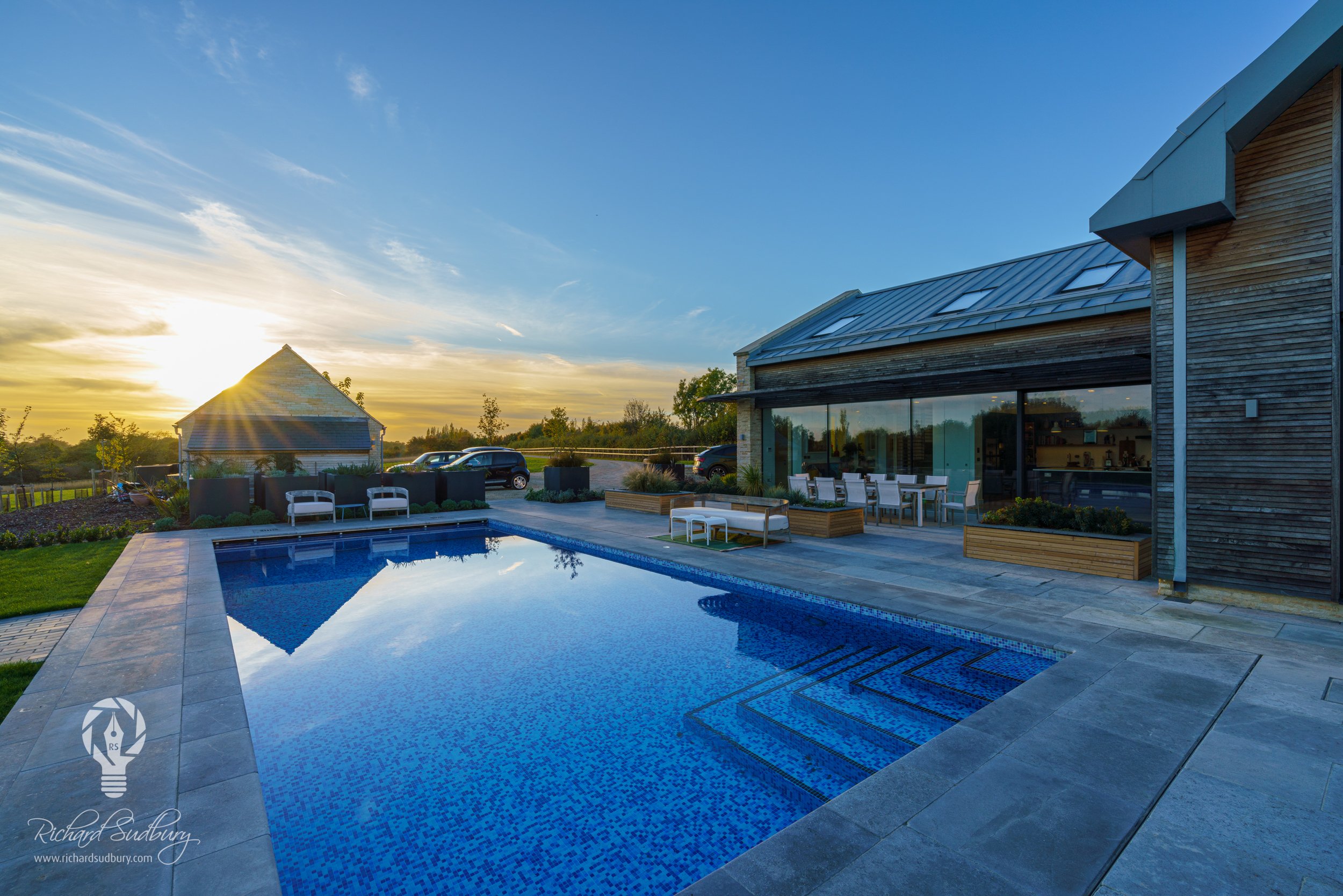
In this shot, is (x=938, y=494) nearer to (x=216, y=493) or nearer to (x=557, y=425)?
(x=216, y=493)

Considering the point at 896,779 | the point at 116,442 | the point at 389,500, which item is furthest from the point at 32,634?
the point at 116,442

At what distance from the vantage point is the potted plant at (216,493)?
11.8 m

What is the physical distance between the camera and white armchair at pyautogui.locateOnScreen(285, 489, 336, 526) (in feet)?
37.8

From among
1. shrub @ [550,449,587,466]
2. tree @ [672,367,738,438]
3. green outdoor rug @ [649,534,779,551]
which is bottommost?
green outdoor rug @ [649,534,779,551]

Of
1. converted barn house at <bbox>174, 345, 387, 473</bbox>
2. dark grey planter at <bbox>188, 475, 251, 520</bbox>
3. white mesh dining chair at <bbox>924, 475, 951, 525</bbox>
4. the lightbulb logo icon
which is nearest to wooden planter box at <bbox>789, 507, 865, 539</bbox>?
white mesh dining chair at <bbox>924, 475, 951, 525</bbox>

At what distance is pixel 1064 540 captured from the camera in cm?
711

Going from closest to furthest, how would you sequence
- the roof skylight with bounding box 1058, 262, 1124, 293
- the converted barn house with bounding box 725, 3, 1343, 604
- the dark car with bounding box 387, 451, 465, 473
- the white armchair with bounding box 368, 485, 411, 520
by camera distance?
the converted barn house with bounding box 725, 3, 1343, 604 < the roof skylight with bounding box 1058, 262, 1124, 293 < the white armchair with bounding box 368, 485, 411, 520 < the dark car with bounding box 387, 451, 465, 473

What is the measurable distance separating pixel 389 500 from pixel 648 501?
5650 mm

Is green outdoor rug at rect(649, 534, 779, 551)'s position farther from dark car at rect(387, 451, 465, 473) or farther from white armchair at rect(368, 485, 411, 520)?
dark car at rect(387, 451, 465, 473)

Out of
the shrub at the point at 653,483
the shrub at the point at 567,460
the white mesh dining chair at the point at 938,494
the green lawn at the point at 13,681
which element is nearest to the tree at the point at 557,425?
the shrub at the point at 567,460

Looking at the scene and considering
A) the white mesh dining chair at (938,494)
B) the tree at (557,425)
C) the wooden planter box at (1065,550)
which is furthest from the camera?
the tree at (557,425)

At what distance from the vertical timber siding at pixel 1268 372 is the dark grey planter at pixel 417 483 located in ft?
45.4

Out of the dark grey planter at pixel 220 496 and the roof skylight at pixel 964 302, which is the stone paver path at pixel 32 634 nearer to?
the dark grey planter at pixel 220 496

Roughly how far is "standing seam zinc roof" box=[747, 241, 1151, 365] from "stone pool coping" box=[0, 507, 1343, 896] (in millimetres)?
7306
